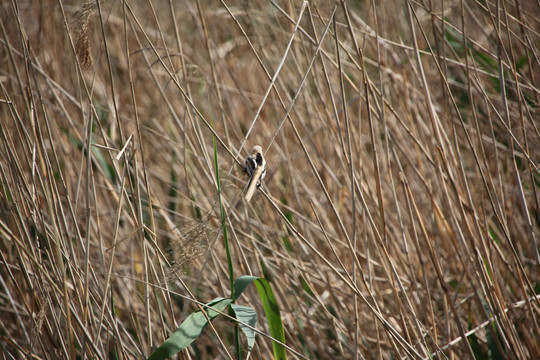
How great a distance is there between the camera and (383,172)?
239cm

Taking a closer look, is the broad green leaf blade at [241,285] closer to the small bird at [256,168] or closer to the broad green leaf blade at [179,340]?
the broad green leaf blade at [179,340]

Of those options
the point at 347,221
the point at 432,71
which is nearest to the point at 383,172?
the point at 347,221

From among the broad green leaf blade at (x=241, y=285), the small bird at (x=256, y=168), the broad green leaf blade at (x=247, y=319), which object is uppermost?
the small bird at (x=256, y=168)

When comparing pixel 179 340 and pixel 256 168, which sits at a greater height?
pixel 256 168

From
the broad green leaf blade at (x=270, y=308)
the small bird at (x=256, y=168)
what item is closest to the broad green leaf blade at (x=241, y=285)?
the broad green leaf blade at (x=270, y=308)

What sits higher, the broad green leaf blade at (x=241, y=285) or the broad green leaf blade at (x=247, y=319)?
the broad green leaf blade at (x=241, y=285)

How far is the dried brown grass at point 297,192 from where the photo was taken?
4.21 feet

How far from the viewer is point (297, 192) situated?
1.91 m

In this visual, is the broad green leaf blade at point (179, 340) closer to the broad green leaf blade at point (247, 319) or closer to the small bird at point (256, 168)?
the broad green leaf blade at point (247, 319)

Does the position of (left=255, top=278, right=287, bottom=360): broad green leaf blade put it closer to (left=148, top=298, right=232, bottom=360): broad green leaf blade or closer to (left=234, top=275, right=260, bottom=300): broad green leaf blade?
(left=234, top=275, right=260, bottom=300): broad green leaf blade

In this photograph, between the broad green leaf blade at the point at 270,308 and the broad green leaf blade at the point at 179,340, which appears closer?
the broad green leaf blade at the point at 179,340

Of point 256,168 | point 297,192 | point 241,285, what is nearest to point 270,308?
point 241,285

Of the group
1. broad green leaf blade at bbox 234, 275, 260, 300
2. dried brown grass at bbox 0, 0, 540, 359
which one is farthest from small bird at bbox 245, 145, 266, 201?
broad green leaf blade at bbox 234, 275, 260, 300

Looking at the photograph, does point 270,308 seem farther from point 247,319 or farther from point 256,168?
point 256,168
